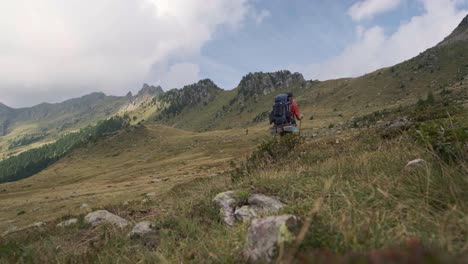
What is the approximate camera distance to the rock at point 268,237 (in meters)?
3.12

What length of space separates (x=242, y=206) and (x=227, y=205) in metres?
0.41

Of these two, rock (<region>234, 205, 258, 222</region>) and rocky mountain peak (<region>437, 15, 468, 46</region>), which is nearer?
rock (<region>234, 205, 258, 222</region>)

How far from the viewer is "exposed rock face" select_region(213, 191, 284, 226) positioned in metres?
6.59

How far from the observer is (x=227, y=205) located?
7457 millimetres

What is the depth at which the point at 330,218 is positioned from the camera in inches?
156

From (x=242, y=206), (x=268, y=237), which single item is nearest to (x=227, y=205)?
(x=242, y=206)

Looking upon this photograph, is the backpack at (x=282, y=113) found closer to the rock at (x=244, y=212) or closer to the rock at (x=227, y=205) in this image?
the rock at (x=227, y=205)

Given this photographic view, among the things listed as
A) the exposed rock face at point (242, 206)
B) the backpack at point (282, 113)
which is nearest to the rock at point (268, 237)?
the exposed rock face at point (242, 206)

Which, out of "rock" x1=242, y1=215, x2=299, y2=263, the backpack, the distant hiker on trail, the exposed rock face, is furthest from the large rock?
the backpack

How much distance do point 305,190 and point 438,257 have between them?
17.0 ft

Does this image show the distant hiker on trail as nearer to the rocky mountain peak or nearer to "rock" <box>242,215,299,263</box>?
"rock" <box>242,215,299,263</box>

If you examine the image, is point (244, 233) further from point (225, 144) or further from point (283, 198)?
point (225, 144)

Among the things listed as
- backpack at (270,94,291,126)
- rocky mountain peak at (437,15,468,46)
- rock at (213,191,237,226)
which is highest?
rocky mountain peak at (437,15,468,46)

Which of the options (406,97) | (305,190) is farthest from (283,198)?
(406,97)
